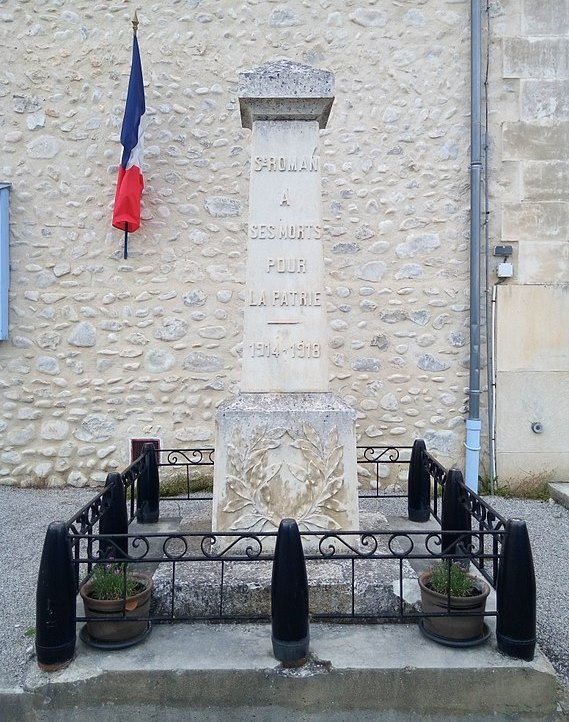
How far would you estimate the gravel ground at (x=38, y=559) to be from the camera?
9.15 ft

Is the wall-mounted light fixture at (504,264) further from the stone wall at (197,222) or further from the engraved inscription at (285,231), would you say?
the engraved inscription at (285,231)

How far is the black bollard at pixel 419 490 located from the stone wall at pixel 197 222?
6.09 feet

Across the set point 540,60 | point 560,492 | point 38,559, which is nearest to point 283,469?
point 38,559

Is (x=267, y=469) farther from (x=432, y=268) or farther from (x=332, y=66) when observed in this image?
(x=332, y=66)

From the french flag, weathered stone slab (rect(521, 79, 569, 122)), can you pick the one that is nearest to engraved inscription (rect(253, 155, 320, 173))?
the french flag

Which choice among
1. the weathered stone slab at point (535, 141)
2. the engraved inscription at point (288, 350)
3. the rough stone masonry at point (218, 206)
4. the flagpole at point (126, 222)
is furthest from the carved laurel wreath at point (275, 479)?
the weathered stone slab at point (535, 141)

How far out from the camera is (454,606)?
2.51 meters

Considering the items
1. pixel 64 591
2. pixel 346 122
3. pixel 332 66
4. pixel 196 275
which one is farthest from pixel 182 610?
pixel 332 66

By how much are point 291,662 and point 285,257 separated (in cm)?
197

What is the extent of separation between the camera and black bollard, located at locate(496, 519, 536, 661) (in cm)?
237

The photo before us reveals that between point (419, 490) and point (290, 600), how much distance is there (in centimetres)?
207

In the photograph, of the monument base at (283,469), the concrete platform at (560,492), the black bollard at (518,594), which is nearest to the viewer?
the black bollard at (518,594)

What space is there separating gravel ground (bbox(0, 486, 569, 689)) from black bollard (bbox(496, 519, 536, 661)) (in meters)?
0.37

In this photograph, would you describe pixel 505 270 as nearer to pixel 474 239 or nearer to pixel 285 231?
pixel 474 239
